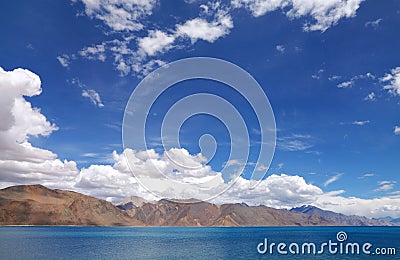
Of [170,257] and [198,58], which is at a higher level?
[198,58]

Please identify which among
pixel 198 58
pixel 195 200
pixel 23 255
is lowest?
pixel 23 255

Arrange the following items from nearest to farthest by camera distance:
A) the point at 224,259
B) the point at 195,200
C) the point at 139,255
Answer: the point at 195,200, the point at 224,259, the point at 139,255

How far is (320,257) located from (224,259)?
20.4 meters

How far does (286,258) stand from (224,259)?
13.4 meters

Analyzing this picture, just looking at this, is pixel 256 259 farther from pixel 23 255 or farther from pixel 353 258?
pixel 23 255

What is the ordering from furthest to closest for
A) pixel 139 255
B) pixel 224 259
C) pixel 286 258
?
pixel 139 255, pixel 224 259, pixel 286 258

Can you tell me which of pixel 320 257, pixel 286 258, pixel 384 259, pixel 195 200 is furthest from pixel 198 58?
pixel 384 259

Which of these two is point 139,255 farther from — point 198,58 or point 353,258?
point 198,58

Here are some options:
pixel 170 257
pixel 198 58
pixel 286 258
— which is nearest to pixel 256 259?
pixel 286 258

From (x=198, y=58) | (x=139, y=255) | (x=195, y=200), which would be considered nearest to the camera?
(x=198, y=58)

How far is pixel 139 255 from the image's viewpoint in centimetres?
8162

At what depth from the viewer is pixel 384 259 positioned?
243ft

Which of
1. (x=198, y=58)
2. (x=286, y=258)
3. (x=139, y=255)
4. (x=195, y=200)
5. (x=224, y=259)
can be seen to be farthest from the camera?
(x=139, y=255)

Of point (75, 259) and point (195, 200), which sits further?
point (75, 259)
